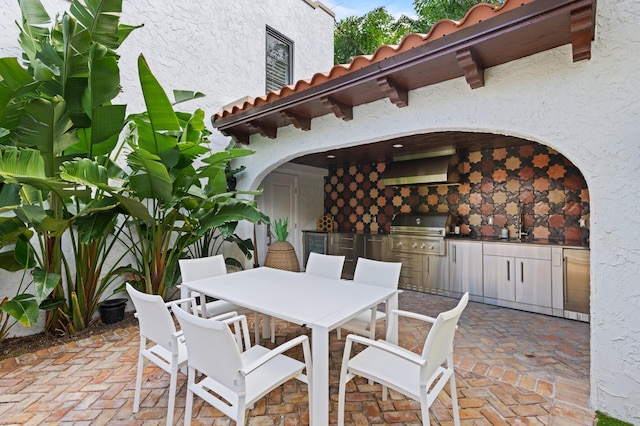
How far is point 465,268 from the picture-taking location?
483cm

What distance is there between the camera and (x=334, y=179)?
762 centimetres

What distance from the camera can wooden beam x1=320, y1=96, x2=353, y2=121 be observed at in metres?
3.31

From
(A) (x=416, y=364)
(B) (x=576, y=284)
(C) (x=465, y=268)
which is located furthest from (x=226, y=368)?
(B) (x=576, y=284)

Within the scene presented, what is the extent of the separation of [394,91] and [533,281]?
3.33 meters

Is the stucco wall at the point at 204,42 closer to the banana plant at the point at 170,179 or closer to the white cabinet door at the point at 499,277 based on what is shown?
the banana plant at the point at 170,179

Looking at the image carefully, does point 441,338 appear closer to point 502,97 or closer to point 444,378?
point 444,378

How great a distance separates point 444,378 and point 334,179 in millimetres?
6067

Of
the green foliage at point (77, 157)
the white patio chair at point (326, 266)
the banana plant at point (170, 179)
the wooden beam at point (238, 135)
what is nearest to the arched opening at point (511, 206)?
the wooden beam at point (238, 135)

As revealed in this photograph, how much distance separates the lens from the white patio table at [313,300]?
5.88ft

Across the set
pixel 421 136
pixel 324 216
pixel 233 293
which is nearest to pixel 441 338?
pixel 233 293

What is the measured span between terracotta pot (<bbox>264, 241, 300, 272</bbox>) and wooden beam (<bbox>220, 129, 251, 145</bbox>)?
1790mm

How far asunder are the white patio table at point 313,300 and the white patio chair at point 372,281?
0.22 metres

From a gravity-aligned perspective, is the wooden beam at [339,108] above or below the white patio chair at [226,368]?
above

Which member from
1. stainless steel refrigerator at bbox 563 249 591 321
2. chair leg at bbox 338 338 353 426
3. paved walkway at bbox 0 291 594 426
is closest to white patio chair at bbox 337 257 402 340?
paved walkway at bbox 0 291 594 426
